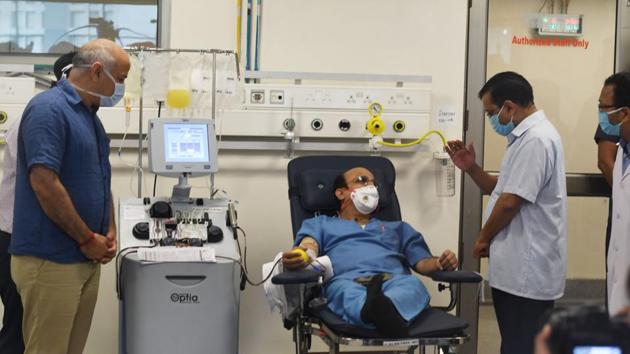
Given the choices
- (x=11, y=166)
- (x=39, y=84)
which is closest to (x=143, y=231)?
(x=11, y=166)

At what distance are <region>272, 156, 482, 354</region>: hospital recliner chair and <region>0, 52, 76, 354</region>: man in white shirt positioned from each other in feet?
3.33

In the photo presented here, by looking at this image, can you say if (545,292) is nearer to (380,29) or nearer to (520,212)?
(520,212)

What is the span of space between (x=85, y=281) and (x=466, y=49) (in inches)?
86.2

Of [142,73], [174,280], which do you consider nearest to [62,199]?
[174,280]

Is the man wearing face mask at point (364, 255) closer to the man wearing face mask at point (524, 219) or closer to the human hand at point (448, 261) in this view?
the human hand at point (448, 261)

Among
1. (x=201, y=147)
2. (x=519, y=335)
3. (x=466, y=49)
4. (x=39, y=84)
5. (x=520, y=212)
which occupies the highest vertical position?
(x=466, y=49)

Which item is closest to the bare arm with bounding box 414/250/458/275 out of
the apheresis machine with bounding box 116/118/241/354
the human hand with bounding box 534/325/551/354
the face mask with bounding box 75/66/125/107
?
the apheresis machine with bounding box 116/118/241/354

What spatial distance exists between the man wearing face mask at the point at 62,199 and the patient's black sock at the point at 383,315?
92 cm

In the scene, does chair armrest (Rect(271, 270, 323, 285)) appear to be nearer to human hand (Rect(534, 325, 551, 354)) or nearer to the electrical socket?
the electrical socket

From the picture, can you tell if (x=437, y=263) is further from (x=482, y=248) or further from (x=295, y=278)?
(x=295, y=278)

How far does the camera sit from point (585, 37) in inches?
156

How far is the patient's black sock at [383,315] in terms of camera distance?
243cm

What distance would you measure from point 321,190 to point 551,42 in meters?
Result: 1.61

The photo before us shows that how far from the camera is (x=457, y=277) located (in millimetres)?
2770
